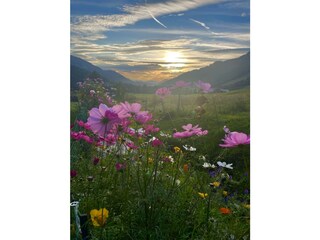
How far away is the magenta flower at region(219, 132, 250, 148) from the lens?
3064 millimetres

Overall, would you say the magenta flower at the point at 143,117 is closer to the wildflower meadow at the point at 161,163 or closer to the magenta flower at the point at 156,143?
the wildflower meadow at the point at 161,163

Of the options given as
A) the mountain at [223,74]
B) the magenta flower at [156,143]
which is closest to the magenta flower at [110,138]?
the magenta flower at [156,143]

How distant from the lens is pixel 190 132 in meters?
3.02

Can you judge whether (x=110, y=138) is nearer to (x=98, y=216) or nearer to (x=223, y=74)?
(x=98, y=216)

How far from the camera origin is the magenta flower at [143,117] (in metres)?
2.98

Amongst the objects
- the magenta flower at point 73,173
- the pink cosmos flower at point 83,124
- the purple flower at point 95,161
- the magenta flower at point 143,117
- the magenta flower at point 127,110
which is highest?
the magenta flower at point 127,110

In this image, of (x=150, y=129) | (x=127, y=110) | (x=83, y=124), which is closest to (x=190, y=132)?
(x=150, y=129)

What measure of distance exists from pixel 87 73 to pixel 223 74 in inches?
33.6

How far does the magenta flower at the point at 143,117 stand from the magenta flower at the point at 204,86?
1.16 feet

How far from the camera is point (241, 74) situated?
305 cm

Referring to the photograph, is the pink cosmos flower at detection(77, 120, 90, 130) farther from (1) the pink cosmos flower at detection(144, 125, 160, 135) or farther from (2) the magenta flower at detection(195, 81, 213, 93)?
(2) the magenta flower at detection(195, 81, 213, 93)
